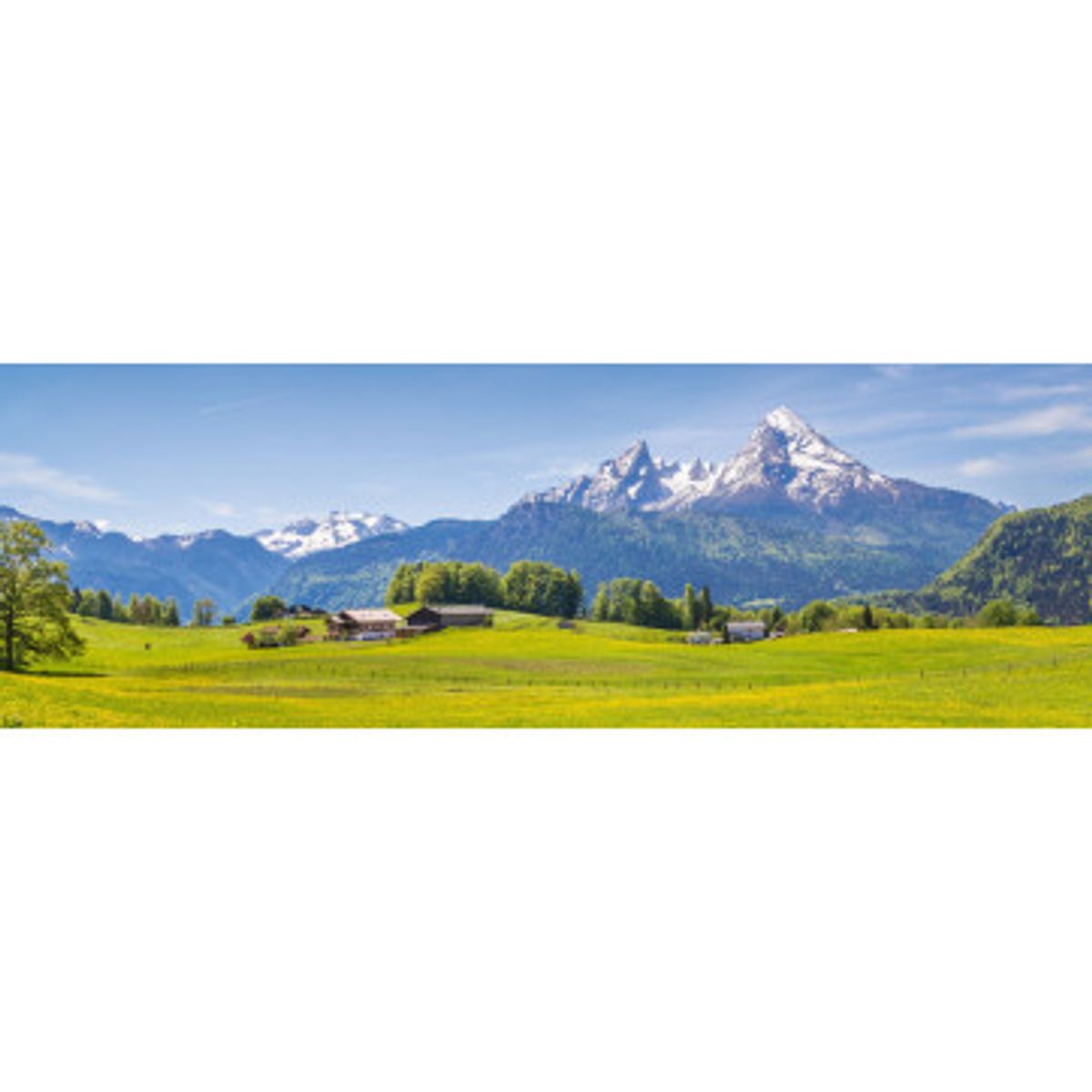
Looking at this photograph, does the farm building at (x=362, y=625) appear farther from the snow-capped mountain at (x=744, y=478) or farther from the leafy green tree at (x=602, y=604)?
the leafy green tree at (x=602, y=604)

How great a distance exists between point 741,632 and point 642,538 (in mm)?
2260

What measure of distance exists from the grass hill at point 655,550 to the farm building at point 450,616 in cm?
71

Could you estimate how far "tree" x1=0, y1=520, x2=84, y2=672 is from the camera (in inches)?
478

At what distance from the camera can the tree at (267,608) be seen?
1267 centimetres

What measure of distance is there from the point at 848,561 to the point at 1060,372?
452 centimetres

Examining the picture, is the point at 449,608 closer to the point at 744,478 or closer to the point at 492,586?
the point at 492,586

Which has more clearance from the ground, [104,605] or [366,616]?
[104,605]

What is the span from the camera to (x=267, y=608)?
12.8 m

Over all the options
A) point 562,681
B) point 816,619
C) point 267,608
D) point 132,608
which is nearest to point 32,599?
point 132,608

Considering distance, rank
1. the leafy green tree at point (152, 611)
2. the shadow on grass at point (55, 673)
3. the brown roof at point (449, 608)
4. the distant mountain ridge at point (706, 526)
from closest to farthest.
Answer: the shadow on grass at point (55, 673) < the leafy green tree at point (152, 611) < the distant mountain ridge at point (706, 526) < the brown roof at point (449, 608)

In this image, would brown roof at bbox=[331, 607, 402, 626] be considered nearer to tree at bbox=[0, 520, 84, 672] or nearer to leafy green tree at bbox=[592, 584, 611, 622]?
leafy green tree at bbox=[592, 584, 611, 622]

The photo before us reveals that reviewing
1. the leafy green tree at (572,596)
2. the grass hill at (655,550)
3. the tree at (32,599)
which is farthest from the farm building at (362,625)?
the tree at (32,599)

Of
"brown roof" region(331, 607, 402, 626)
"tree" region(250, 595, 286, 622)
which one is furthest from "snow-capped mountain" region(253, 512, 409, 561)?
"brown roof" region(331, 607, 402, 626)
